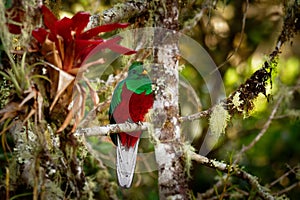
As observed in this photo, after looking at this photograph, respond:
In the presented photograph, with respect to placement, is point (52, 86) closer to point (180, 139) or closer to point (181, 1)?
point (180, 139)

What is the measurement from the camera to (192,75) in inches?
147

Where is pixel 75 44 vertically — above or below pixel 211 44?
below

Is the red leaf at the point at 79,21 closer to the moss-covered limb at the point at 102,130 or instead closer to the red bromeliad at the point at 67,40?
the red bromeliad at the point at 67,40

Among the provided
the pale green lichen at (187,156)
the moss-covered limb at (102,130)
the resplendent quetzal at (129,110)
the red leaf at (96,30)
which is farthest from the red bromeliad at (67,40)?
the resplendent quetzal at (129,110)

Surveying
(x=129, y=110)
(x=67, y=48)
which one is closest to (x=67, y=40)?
(x=67, y=48)

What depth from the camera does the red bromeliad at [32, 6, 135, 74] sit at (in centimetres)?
133

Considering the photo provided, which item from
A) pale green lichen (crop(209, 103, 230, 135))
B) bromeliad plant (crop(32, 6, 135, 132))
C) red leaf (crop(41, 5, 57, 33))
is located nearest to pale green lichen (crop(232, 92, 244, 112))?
pale green lichen (crop(209, 103, 230, 135))

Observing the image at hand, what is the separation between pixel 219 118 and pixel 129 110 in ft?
3.18

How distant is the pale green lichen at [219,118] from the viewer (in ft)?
6.58

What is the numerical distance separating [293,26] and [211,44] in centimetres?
163

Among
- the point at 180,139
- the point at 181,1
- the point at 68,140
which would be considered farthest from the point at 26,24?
the point at 181,1

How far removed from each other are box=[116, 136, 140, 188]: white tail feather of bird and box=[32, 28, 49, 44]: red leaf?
4.69ft

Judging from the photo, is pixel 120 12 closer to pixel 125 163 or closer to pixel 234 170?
pixel 234 170

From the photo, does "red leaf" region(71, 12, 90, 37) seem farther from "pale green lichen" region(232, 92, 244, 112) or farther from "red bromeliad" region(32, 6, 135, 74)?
"pale green lichen" region(232, 92, 244, 112)
